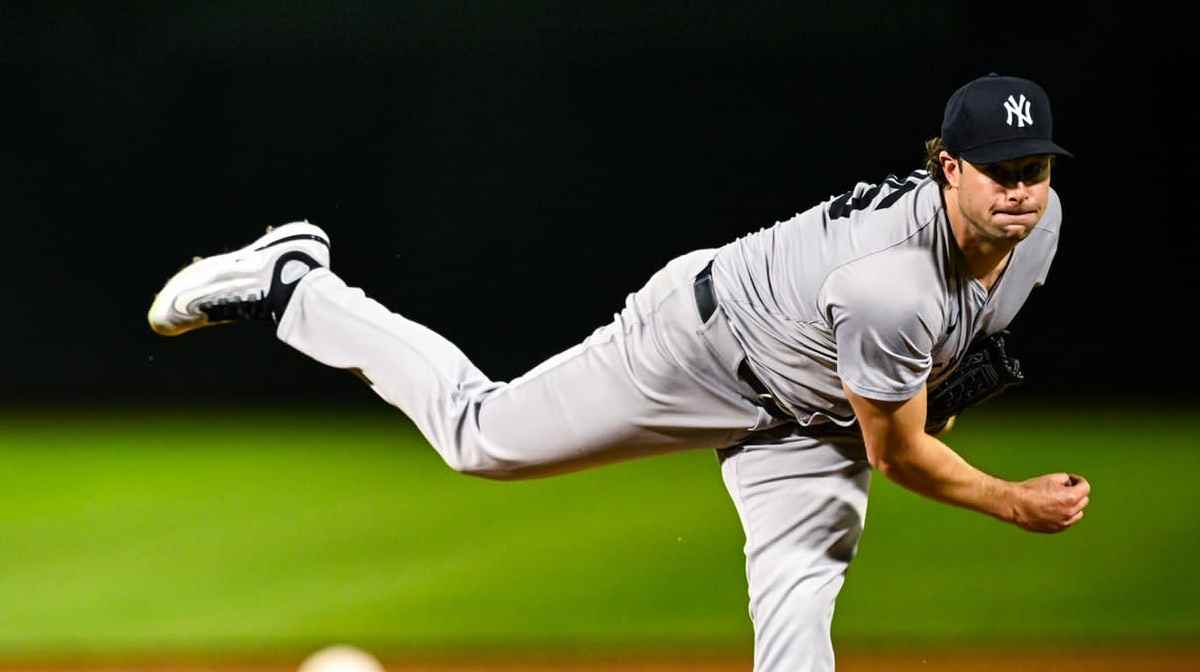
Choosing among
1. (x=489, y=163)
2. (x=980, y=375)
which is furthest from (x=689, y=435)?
(x=489, y=163)

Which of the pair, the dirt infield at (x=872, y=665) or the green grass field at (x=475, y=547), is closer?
the dirt infield at (x=872, y=665)

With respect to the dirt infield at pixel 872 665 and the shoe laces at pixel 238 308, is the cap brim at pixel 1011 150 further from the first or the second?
the dirt infield at pixel 872 665

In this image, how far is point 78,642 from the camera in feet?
15.4

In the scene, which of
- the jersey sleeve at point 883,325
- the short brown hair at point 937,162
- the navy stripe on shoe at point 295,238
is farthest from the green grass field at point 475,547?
the short brown hair at point 937,162

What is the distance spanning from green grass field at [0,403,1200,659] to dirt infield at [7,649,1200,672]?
5.9 inches

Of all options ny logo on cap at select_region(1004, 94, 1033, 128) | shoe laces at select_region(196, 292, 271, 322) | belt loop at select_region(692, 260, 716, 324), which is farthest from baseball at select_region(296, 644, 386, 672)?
ny logo on cap at select_region(1004, 94, 1033, 128)

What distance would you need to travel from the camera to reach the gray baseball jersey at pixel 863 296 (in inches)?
115

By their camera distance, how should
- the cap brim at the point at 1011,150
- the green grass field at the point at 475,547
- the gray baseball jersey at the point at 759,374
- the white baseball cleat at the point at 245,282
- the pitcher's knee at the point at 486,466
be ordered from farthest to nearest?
the green grass field at the point at 475,547, the white baseball cleat at the point at 245,282, the pitcher's knee at the point at 486,466, the gray baseball jersey at the point at 759,374, the cap brim at the point at 1011,150

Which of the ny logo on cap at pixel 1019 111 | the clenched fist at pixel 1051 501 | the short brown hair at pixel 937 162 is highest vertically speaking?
the short brown hair at pixel 937 162

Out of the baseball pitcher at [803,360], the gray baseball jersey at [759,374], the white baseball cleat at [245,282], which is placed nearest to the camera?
the baseball pitcher at [803,360]

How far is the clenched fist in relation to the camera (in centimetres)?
299

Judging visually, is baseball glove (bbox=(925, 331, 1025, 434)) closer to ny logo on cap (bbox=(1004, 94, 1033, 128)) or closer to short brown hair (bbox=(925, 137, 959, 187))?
short brown hair (bbox=(925, 137, 959, 187))

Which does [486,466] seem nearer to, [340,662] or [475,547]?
[340,662]

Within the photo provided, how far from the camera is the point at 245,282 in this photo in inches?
151
